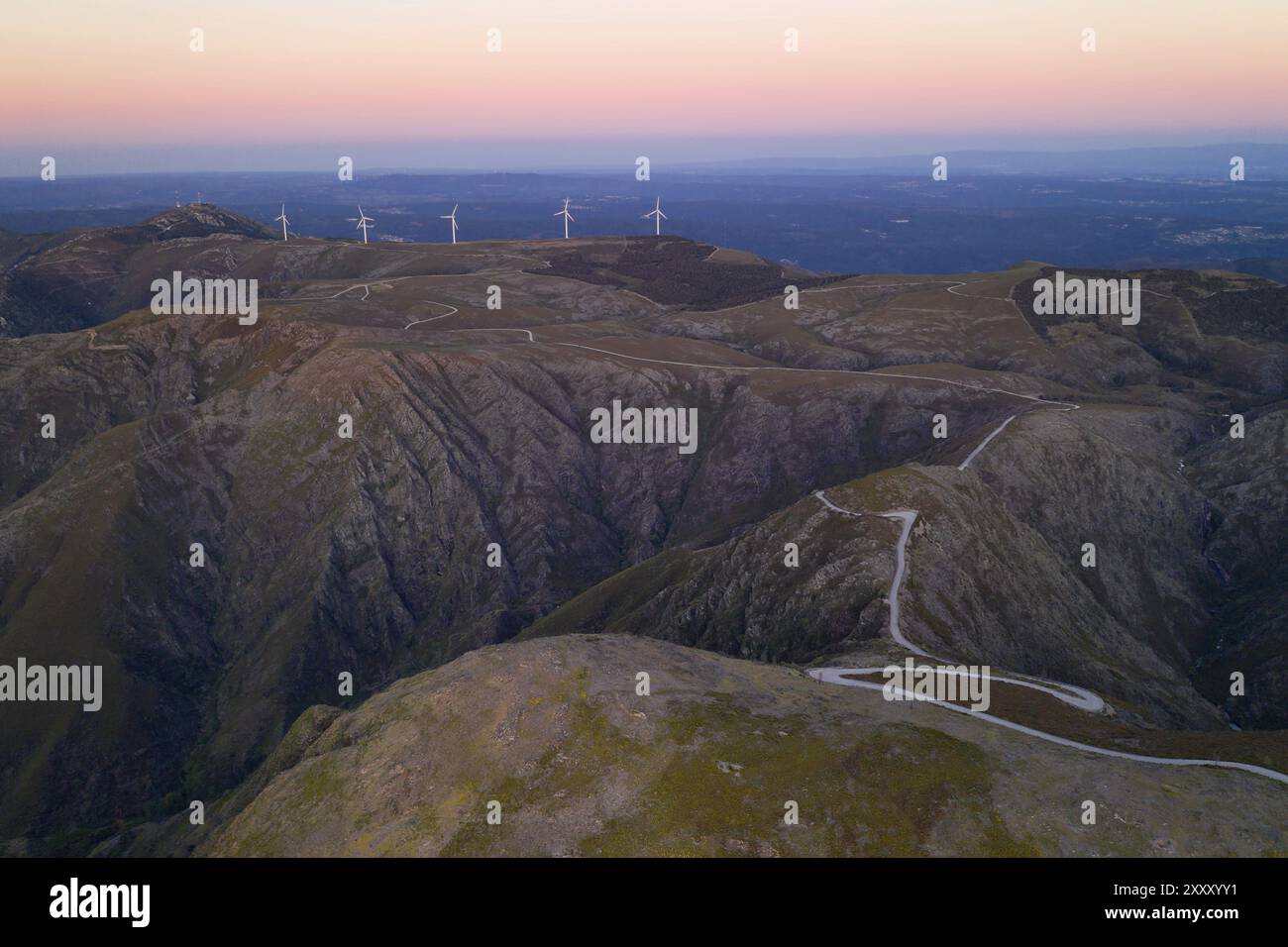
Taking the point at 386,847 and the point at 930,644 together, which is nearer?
the point at 386,847

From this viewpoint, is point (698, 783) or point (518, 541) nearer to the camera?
point (698, 783)

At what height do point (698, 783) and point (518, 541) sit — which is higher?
point (698, 783)

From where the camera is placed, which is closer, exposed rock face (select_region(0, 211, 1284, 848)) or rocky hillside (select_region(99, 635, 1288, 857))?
rocky hillside (select_region(99, 635, 1288, 857))

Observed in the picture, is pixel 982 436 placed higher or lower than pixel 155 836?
higher

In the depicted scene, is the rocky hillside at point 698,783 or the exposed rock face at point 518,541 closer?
the rocky hillside at point 698,783

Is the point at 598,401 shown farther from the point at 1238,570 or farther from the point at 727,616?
the point at 1238,570

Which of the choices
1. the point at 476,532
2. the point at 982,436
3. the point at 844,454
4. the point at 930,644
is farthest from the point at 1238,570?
the point at 476,532

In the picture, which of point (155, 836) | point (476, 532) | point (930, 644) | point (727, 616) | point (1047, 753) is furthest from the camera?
point (476, 532)

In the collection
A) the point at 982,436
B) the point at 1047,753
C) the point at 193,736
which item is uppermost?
the point at 982,436
